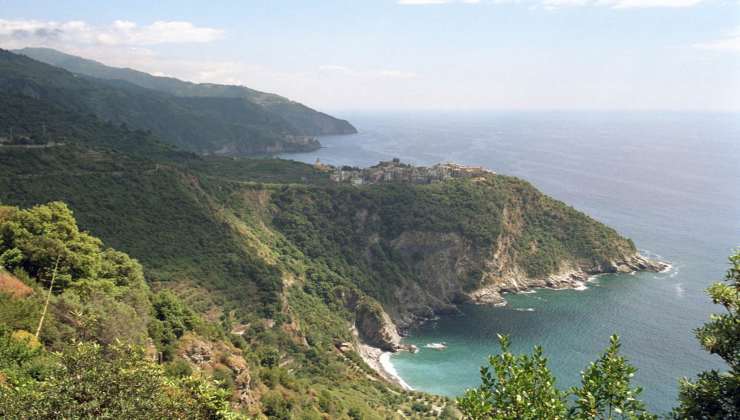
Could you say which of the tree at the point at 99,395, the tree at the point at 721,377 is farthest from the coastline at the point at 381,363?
the tree at the point at 721,377

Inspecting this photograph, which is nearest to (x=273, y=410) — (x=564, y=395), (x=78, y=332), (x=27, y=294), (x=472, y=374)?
(x=78, y=332)

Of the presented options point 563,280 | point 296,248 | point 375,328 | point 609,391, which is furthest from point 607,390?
point 563,280

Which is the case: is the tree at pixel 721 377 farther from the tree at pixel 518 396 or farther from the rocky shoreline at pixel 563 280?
the rocky shoreline at pixel 563 280

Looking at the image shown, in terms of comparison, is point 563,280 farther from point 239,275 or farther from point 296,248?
point 239,275

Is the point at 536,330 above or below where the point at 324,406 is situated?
below

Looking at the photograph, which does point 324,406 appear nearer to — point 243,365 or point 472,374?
point 243,365

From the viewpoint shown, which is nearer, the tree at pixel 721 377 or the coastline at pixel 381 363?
the tree at pixel 721 377

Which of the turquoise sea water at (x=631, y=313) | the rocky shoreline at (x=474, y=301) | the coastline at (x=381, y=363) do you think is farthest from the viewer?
the rocky shoreline at (x=474, y=301)
